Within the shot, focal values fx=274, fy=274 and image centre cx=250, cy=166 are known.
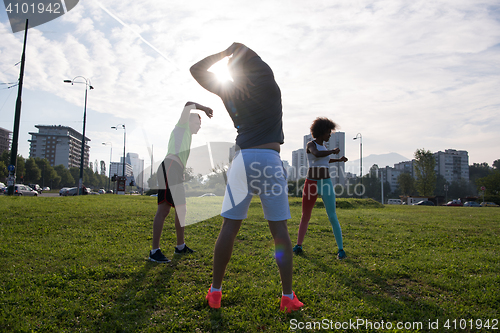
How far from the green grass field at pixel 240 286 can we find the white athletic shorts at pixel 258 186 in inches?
32.3

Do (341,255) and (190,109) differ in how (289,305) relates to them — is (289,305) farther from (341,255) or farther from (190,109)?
(190,109)

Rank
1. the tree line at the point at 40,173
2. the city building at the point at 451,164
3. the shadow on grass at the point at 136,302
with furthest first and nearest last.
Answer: the city building at the point at 451,164 → the tree line at the point at 40,173 → the shadow on grass at the point at 136,302

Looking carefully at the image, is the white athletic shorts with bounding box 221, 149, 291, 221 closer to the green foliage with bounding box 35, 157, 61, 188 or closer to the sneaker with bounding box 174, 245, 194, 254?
the sneaker with bounding box 174, 245, 194, 254

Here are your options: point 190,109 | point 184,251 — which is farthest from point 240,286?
point 190,109

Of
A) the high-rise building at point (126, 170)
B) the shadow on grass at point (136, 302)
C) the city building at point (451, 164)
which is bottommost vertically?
the shadow on grass at point (136, 302)

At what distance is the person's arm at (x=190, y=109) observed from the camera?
11.7 feet

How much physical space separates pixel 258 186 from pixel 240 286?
47.1 inches

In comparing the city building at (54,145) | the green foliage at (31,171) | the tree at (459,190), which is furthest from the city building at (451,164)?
the city building at (54,145)

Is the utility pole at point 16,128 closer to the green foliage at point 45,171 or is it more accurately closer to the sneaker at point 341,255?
the sneaker at point 341,255

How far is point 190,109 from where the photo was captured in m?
3.75

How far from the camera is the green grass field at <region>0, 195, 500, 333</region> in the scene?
209cm

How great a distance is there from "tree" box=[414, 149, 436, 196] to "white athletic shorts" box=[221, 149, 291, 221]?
58.1 metres

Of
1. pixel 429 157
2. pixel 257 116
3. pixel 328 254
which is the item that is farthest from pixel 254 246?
pixel 429 157

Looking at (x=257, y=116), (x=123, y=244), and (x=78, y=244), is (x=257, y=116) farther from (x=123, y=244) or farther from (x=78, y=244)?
(x=78, y=244)
